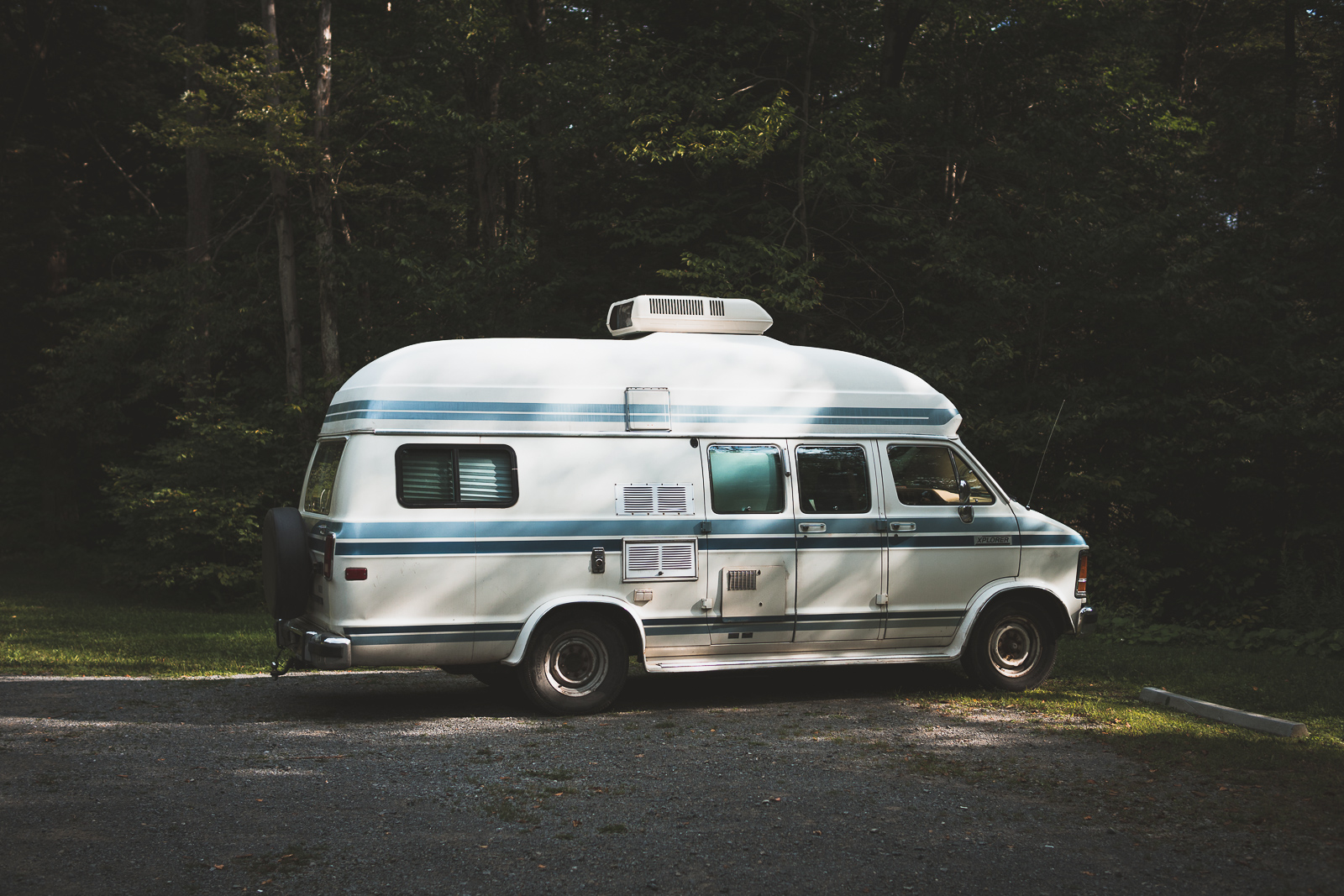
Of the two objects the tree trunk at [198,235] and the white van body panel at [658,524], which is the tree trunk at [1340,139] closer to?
the white van body panel at [658,524]

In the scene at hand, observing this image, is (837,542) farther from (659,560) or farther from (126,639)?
(126,639)

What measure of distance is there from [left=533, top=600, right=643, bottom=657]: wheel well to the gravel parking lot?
0.58m

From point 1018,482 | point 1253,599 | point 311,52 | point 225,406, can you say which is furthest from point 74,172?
point 1253,599

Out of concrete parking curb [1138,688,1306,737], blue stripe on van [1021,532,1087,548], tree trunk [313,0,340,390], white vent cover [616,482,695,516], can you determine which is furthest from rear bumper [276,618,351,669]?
tree trunk [313,0,340,390]

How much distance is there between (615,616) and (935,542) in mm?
2627

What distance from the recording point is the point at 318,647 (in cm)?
A: 781

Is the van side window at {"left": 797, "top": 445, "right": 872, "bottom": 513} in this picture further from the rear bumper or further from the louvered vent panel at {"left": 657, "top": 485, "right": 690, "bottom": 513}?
the rear bumper

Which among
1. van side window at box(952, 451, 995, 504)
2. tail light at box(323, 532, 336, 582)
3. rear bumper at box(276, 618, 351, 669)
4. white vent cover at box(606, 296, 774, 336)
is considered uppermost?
white vent cover at box(606, 296, 774, 336)

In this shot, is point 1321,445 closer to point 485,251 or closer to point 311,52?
point 485,251

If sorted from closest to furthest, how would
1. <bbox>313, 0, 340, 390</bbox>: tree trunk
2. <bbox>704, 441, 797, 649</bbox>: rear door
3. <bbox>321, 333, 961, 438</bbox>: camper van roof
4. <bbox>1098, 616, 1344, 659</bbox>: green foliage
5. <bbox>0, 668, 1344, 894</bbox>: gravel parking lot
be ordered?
<bbox>0, 668, 1344, 894</bbox>: gravel parking lot → <bbox>321, 333, 961, 438</bbox>: camper van roof → <bbox>704, 441, 797, 649</bbox>: rear door → <bbox>1098, 616, 1344, 659</bbox>: green foliage → <bbox>313, 0, 340, 390</bbox>: tree trunk

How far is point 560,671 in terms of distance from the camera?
8430 mm

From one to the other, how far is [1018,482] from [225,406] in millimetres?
12604

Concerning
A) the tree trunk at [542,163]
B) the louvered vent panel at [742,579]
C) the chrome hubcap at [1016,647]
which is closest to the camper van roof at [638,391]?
the louvered vent panel at [742,579]

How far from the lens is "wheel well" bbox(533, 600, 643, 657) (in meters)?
8.41
